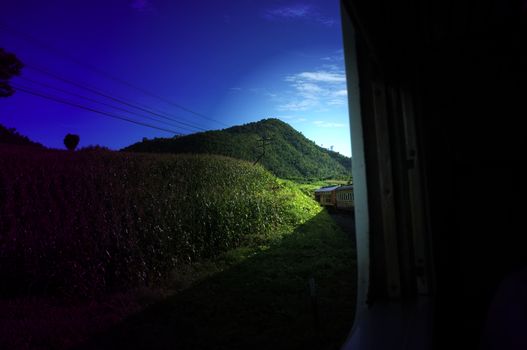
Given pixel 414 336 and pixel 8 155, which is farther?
pixel 8 155

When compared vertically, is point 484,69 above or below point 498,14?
below

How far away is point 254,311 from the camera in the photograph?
6082 mm

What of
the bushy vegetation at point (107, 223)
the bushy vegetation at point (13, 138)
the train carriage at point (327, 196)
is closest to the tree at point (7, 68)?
the bushy vegetation at point (13, 138)

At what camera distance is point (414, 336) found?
1895mm

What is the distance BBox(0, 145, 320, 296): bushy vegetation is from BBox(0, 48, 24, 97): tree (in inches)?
561

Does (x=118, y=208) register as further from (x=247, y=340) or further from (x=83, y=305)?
(x=247, y=340)

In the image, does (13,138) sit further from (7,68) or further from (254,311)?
(254,311)

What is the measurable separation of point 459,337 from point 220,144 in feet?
153

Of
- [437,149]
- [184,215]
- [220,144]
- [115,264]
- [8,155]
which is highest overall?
[220,144]

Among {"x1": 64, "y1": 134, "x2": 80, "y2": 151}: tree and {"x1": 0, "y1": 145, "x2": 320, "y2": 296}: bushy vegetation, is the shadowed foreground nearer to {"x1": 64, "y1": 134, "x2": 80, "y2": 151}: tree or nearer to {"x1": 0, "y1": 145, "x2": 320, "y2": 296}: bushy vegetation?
{"x1": 0, "y1": 145, "x2": 320, "y2": 296}: bushy vegetation

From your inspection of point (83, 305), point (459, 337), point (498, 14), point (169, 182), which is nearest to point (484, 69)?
point (498, 14)

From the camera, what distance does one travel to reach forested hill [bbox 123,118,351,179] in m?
47.0

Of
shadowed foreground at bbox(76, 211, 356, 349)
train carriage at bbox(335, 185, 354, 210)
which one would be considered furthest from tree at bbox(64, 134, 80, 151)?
shadowed foreground at bbox(76, 211, 356, 349)

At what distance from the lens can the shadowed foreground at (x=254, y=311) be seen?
16.3 feet
